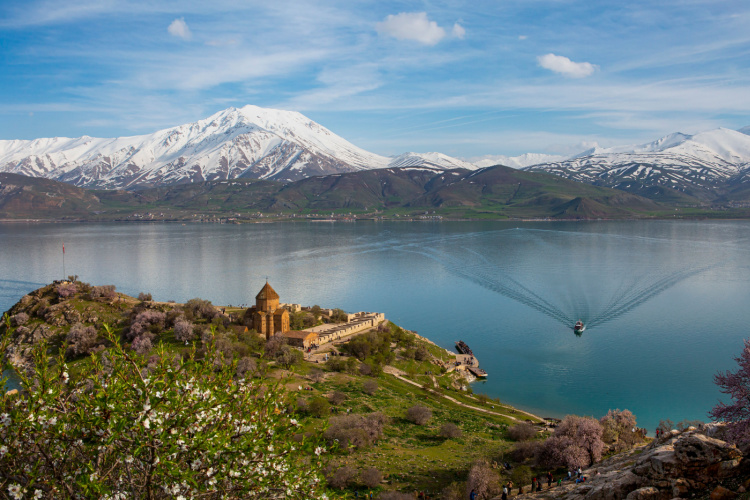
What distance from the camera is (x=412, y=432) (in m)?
24.5

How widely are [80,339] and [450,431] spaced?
1095 inches

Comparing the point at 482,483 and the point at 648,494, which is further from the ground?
the point at 648,494

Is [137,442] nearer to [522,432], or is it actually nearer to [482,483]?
[482,483]

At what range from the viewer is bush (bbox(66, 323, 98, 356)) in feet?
119

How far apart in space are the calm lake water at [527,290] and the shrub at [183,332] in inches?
795

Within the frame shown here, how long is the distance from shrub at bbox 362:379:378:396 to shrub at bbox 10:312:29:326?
29839 millimetres

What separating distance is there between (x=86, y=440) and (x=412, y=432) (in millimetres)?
19135

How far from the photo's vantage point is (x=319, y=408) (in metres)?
25.4

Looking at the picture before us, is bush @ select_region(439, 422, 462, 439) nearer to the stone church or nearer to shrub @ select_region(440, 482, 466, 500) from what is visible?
shrub @ select_region(440, 482, 466, 500)

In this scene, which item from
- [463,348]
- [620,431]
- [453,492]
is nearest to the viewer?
[453,492]

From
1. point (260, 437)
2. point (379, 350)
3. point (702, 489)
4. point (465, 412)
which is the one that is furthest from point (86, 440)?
point (379, 350)

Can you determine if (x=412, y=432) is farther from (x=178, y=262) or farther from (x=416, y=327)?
(x=178, y=262)

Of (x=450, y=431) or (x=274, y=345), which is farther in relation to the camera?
(x=274, y=345)

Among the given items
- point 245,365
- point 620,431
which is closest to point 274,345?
point 245,365
